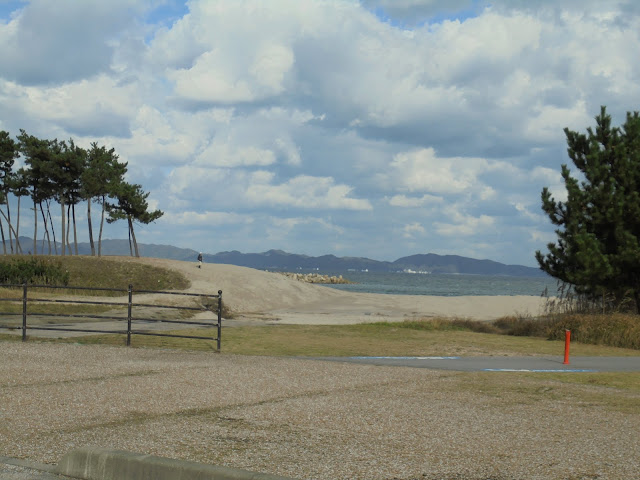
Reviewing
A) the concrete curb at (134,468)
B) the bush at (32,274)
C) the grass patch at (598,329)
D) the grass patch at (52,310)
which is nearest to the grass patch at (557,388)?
the concrete curb at (134,468)

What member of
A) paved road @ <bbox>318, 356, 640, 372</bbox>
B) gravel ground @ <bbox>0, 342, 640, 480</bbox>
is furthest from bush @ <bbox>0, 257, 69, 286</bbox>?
paved road @ <bbox>318, 356, 640, 372</bbox>

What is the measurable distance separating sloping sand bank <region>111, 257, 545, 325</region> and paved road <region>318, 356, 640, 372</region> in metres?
16.0

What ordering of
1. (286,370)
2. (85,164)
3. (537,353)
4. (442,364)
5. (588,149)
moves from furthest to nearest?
(85,164) → (588,149) → (537,353) → (442,364) → (286,370)

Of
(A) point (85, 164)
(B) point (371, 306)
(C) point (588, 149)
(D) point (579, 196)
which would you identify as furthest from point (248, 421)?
(A) point (85, 164)

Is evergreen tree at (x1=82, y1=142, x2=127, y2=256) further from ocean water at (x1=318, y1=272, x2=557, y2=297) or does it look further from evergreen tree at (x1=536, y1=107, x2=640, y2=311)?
evergreen tree at (x1=536, y1=107, x2=640, y2=311)

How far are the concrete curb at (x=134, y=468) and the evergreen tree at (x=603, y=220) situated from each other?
17914 millimetres

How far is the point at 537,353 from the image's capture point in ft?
57.7

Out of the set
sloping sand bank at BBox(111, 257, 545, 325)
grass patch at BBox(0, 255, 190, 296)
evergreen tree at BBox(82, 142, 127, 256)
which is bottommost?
sloping sand bank at BBox(111, 257, 545, 325)

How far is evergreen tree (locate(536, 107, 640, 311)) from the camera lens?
21.4 metres

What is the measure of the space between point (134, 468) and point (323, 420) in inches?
118

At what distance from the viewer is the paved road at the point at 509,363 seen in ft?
46.6

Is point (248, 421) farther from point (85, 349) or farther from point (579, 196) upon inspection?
point (579, 196)

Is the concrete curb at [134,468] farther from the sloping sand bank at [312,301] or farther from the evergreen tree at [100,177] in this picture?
the evergreen tree at [100,177]

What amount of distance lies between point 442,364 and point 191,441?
852 centimetres
